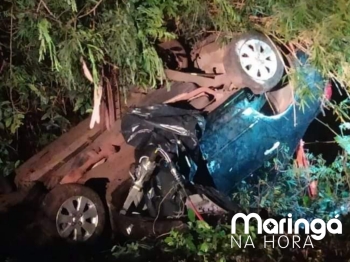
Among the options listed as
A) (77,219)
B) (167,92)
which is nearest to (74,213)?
(77,219)

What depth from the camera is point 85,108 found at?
700 centimetres

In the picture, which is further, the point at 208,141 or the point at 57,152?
the point at 208,141

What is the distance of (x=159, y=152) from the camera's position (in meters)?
6.39

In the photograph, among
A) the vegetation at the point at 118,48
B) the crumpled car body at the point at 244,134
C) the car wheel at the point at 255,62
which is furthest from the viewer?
the crumpled car body at the point at 244,134

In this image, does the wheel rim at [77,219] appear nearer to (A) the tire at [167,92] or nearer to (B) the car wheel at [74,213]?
(B) the car wheel at [74,213]

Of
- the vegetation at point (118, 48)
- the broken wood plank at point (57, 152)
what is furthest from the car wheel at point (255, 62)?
the broken wood plank at point (57, 152)

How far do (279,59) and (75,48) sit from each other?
201 centimetres

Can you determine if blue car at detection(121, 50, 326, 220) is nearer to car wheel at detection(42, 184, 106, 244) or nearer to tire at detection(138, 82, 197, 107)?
tire at detection(138, 82, 197, 107)

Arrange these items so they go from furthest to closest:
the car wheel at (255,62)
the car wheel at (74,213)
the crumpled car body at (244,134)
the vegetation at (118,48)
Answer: the crumpled car body at (244,134) < the car wheel at (255,62) < the car wheel at (74,213) < the vegetation at (118,48)

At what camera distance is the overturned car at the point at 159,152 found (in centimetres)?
647

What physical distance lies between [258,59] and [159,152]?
51.1 inches

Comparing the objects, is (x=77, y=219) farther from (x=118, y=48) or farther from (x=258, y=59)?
(x=258, y=59)

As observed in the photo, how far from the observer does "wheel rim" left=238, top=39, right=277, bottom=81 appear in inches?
261

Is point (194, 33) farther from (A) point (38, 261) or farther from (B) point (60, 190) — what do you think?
(A) point (38, 261)
